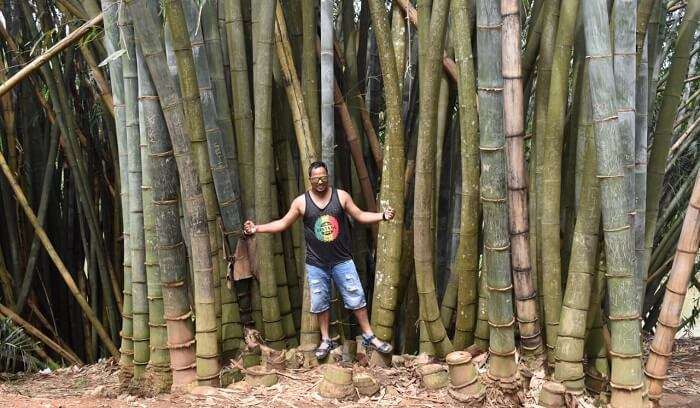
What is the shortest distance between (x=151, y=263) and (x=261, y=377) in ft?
2.44

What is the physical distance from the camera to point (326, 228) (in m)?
3.11

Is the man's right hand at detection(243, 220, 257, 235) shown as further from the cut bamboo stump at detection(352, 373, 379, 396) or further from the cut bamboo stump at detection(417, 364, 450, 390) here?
the cut bamboo stump at detection(417, 364, 450, 390)

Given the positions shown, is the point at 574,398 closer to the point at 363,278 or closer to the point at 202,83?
the point at 363,278

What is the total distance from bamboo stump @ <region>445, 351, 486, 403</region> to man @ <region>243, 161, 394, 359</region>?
1.51 ft

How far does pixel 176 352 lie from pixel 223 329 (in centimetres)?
25

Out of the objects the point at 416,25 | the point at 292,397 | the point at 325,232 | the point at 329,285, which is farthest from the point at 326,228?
the point at 416,25

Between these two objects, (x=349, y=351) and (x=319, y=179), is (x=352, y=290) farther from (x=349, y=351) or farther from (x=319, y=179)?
(x=319, y=179)

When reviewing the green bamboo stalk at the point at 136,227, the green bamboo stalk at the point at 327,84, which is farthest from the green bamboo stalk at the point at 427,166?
the green bamboo stalk at the point at 136,227

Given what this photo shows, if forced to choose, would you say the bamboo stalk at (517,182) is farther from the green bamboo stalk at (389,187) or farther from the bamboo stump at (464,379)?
the green bamboo stalk at (389,187)

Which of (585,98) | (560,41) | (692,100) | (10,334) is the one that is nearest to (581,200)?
(585,98)

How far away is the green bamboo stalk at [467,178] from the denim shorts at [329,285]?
1.63 ft

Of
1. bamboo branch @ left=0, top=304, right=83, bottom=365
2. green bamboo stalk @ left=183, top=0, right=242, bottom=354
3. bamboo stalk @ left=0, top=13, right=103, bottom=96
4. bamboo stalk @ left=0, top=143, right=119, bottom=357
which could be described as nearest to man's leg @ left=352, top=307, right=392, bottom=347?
green bamboo stalk @ left=183, top=0, right=242, bottom=354

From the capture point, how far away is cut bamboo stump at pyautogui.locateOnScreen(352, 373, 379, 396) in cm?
294

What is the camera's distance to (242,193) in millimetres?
3340
